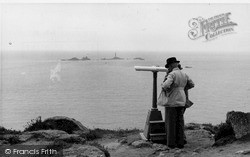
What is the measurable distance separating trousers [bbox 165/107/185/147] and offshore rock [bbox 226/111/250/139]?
1.11 meters

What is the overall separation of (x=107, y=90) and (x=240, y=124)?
30217 millimetres

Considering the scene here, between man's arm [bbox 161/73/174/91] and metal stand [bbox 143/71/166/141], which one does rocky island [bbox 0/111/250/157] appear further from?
man's arm [bbox 161/73/174/91]

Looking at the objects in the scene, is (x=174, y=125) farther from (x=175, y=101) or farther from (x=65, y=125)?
(x=65, y=125)

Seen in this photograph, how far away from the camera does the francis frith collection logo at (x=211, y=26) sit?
39.3 feet

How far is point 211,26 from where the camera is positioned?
1241cm

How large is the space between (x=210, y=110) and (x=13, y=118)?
1527 centimetres

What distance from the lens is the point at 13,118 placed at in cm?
2566

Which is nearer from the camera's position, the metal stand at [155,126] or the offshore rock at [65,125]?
the metal stand at [155,126]

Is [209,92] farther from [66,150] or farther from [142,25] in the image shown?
[66,150]

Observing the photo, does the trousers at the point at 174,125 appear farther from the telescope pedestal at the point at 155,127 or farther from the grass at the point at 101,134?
the grass at the point at 101,134

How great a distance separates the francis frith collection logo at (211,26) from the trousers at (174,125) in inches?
178

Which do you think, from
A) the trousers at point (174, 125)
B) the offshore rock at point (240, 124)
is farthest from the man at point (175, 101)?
the offshore rock at point (240, 124)

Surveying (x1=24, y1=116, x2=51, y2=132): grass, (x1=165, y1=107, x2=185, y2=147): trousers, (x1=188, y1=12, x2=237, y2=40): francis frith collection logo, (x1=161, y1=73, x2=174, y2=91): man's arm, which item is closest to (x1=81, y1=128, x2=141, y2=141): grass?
(x1=24, y1=116, x2=51, y2=132): grass

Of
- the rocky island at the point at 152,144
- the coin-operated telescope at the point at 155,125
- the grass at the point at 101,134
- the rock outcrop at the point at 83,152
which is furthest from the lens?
the grass at the point at 101,134
